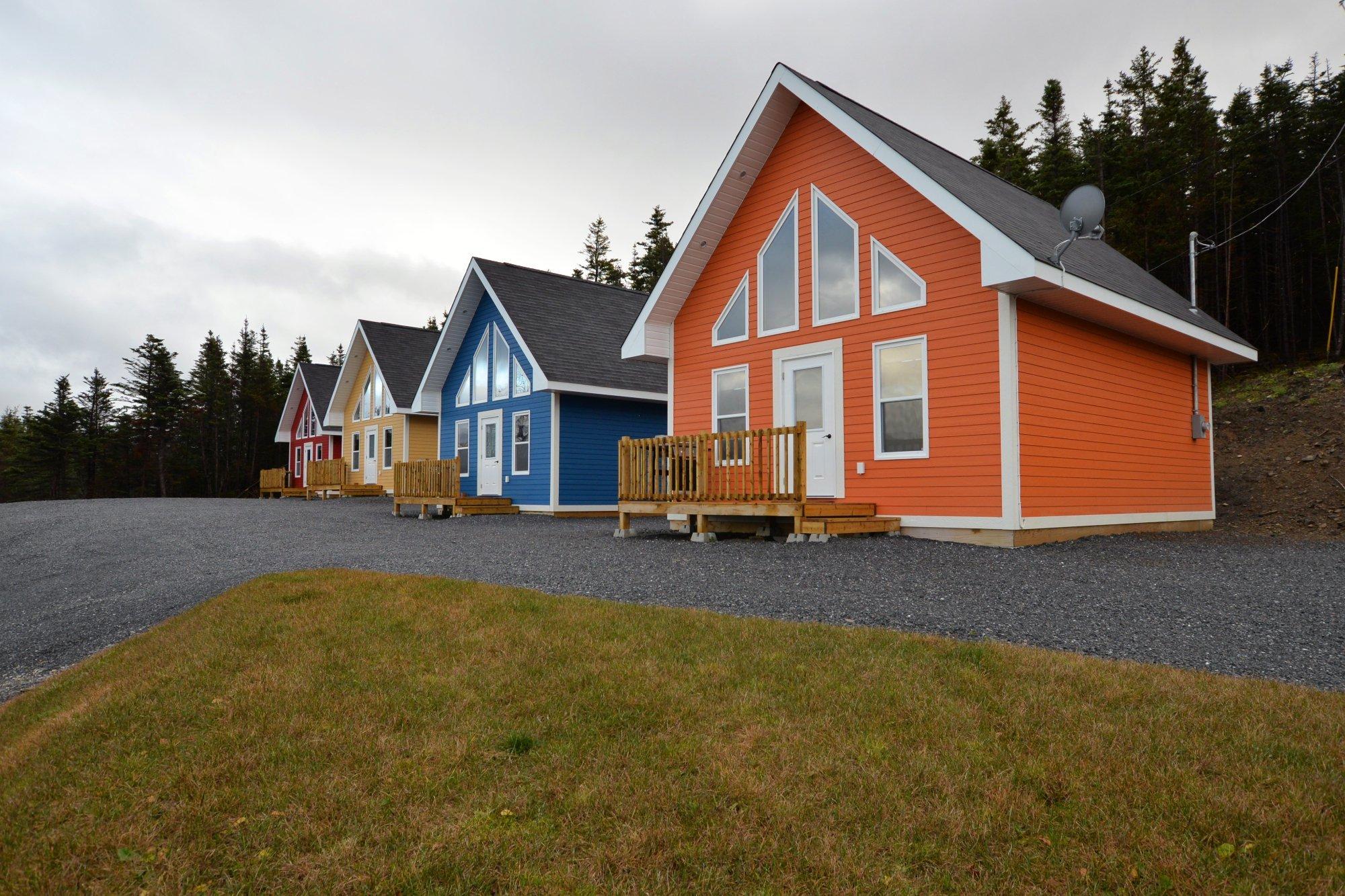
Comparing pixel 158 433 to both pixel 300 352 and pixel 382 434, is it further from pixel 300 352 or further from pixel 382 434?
pixel 382 434

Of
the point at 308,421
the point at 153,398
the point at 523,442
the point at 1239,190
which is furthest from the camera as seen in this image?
the point at 153,398

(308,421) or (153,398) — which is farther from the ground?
(153,398)

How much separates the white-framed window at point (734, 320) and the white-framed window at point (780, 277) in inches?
11.4

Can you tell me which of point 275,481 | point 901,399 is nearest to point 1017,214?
point 901,399

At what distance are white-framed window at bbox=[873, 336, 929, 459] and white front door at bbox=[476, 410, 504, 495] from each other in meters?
12.5

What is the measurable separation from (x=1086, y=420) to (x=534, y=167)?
1503 centimetres

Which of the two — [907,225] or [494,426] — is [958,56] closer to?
[907,225]

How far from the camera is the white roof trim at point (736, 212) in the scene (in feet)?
31.6

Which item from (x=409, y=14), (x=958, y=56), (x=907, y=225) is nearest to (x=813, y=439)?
(x=907, y=225)

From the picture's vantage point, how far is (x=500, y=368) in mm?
21500

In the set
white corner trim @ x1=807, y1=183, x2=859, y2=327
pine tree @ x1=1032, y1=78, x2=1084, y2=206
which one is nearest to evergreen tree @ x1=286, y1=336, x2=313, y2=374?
pine tree @ x1=1032, y1=78, x2=1084, y2=206

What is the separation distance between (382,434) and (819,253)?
22.5 metres

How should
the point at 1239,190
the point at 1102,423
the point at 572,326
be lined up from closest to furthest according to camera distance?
the point at 1102,423
the point at 572,326
the point at 1239,190

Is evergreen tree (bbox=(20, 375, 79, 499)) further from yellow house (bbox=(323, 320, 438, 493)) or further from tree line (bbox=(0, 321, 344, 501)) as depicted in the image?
yellow house (bbox=(323, 320, 438, 493))
